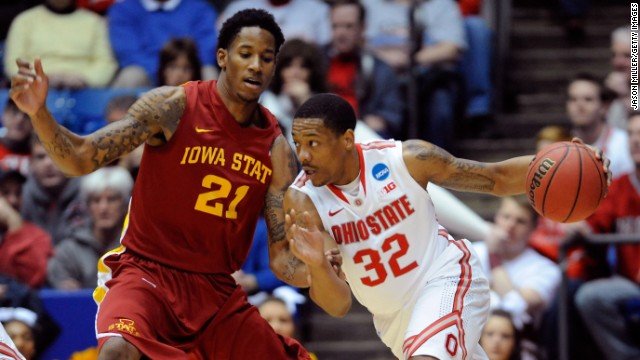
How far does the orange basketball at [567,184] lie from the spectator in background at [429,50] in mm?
3523

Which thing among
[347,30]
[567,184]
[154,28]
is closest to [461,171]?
[567,184]

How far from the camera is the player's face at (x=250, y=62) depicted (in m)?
6.36

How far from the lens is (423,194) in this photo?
6539 millimetres

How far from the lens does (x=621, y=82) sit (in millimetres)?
9852

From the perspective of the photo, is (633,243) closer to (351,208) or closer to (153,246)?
(351,208)

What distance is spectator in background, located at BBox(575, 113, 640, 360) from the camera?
827 centimetres

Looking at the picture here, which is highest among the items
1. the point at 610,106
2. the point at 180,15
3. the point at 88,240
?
the point at 180,15

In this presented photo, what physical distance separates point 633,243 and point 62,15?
5114mm

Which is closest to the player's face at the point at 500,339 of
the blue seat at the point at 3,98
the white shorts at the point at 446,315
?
the white shorts at the point at 446,315

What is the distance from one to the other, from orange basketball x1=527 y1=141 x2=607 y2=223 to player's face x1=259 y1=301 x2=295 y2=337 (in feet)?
8.29

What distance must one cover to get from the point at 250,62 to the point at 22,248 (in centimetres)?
337

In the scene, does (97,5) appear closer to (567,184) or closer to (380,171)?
(380,171)

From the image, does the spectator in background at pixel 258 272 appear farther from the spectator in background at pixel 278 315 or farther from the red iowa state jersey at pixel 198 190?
the red iowa state jersey at pixel 198 190

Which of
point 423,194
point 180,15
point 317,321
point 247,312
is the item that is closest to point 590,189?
point 423,194
